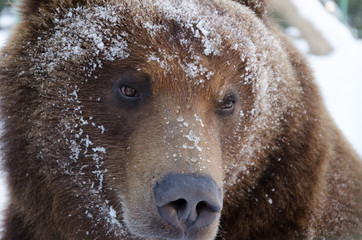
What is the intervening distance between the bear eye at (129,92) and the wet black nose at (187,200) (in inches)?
22.7

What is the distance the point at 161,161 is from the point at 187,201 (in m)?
0.25

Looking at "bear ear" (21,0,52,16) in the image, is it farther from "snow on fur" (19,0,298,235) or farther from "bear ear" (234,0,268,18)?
"bear ear" (234,0,268,18)

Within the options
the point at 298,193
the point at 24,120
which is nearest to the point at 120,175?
the point at 24,120

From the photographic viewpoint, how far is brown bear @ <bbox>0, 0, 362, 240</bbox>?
2.44 metres

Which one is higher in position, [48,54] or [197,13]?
[197,13]

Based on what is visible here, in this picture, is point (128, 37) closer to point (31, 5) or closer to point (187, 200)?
point (31, 5)

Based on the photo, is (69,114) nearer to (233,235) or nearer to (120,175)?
(120,175)

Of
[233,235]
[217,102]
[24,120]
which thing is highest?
[217,102]

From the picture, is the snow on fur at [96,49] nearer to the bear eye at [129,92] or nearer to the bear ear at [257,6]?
the bear eye at [129,92]

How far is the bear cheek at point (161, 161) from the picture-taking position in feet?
7.66

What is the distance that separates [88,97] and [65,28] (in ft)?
1.36

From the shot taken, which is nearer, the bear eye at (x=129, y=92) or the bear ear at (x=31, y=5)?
the bear eye at (x=129, y=92)

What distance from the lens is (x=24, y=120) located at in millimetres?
2762

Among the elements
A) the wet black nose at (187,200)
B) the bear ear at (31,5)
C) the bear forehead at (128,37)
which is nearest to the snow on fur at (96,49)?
the bear forehead at (128,37)
